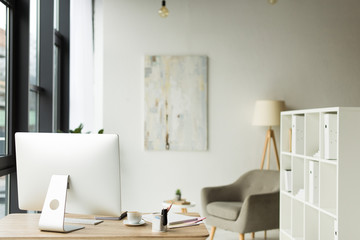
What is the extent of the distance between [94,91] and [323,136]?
4111 millimetres

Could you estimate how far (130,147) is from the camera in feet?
19.7

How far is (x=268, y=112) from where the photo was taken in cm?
567

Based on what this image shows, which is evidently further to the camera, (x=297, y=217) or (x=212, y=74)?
(x=212, y=74)

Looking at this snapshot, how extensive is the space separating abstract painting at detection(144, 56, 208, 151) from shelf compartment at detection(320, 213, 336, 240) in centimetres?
242

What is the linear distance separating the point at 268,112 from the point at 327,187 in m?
2.05

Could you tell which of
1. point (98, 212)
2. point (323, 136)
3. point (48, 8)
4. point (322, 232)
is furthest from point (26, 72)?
point (322, 232)

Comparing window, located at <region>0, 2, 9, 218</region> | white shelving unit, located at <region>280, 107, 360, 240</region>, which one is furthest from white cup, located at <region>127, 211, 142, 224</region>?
window, located at <region>0, 2, 9, 218</region>

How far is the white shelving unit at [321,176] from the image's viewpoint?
3346 millimetres

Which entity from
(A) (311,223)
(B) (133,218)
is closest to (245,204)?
(A) (311,223)

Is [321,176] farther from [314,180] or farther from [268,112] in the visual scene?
[268,112]

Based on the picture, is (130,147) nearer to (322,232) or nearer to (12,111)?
(12,111)

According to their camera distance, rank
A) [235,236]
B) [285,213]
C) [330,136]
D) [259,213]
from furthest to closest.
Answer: [235,236] < [259,213] < [285,213] < [330,136]

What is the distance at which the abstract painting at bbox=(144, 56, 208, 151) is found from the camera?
19.6 ft

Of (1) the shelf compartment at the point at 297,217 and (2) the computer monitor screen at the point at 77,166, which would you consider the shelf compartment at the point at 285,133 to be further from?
(2) the computer monitor screen at the point at 77,166
